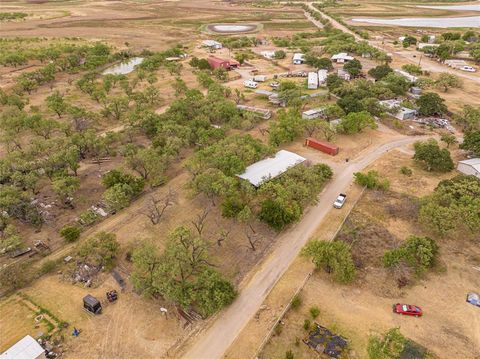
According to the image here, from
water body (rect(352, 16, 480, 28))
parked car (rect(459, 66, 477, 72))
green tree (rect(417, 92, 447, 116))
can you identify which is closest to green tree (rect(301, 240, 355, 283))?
green tree (rect(417, 92, 447, 116))

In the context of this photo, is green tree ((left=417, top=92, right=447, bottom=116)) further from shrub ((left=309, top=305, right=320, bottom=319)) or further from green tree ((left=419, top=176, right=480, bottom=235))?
shrub ((left=309, top=305, right=320, bottom=319))

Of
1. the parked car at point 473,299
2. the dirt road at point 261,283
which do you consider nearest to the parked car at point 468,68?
the dirt road at point 261,283

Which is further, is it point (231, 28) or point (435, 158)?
point (231, 28)

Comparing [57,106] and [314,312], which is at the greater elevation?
[57,106]

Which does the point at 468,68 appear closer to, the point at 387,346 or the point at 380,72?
the point at 380,72

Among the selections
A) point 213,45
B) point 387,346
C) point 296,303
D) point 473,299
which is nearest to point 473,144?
point 473,299

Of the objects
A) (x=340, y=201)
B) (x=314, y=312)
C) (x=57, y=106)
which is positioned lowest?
(x=314, y=312)
